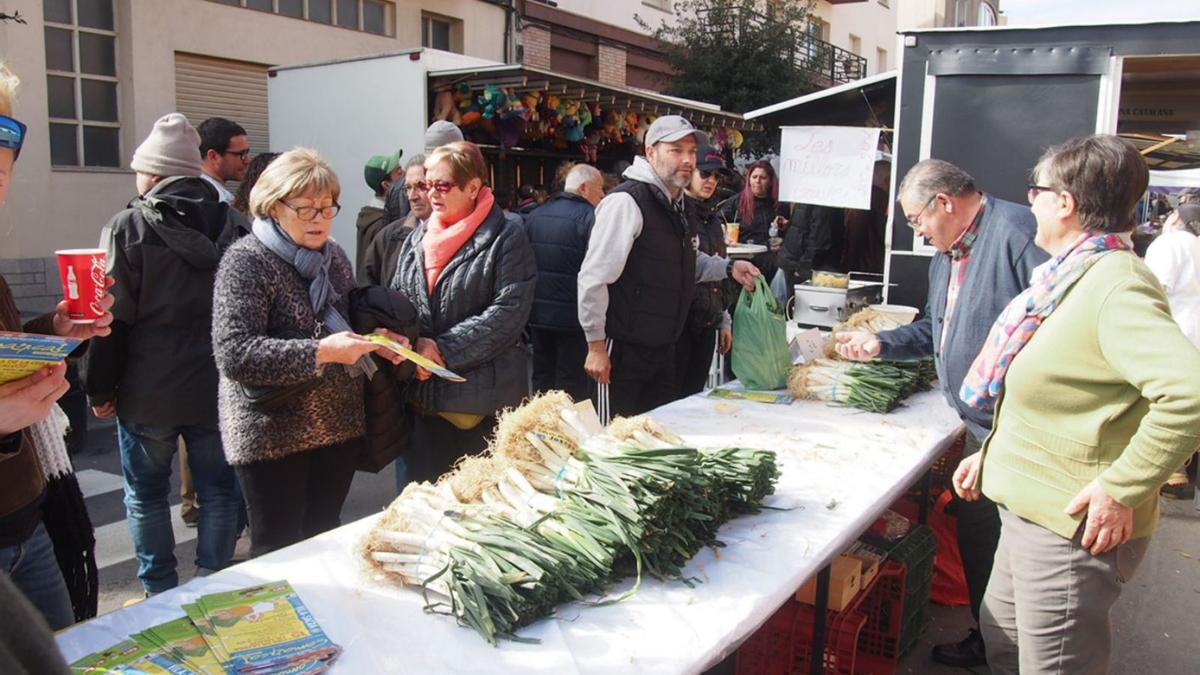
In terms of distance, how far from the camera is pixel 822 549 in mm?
2238

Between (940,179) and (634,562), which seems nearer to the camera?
(634,562)

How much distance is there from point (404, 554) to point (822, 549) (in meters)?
1.06

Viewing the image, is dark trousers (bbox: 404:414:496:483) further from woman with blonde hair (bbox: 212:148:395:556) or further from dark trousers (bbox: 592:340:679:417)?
dark trousers (bbox: 592:340:679:417)

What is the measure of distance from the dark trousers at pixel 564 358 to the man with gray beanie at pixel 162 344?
72.7 inches

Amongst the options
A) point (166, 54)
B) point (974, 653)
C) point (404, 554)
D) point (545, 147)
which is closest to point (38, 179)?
point (166, 54)

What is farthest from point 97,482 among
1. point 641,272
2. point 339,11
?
point 339,11

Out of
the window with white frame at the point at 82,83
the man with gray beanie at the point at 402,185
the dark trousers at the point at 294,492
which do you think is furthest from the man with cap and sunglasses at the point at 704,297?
the window with white frame at the point at 82,83

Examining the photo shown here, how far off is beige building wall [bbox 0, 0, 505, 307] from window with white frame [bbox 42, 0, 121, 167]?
0.31ft

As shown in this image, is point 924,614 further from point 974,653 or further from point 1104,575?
point 1104,575

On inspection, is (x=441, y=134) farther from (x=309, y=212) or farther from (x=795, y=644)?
(x=795, y=644)

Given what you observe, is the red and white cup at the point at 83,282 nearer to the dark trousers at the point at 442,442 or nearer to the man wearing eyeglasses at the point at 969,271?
the dark trousers at the point at 442,442

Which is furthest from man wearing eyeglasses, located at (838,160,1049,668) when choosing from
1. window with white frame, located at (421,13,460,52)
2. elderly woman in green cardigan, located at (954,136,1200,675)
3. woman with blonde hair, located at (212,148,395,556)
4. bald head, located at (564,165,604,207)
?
window with white frame, located at (421,13,460,52)

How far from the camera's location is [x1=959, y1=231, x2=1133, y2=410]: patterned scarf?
2.16m

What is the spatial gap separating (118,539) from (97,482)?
39.9 inches
